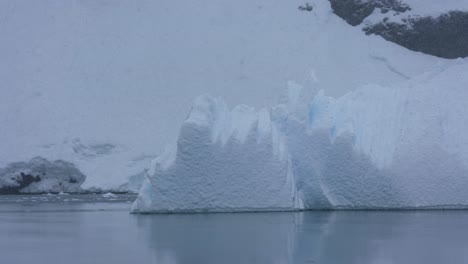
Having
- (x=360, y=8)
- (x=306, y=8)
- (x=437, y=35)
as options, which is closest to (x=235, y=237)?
(x=437, y=35)

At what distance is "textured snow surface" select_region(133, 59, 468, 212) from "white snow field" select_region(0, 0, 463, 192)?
329 inches

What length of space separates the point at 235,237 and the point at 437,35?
2359 cm

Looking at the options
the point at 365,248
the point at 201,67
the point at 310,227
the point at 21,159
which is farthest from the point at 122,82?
the point at 365,248

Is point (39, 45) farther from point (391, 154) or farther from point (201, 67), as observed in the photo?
point (391, 154)

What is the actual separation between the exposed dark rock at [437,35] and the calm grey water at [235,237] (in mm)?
17379

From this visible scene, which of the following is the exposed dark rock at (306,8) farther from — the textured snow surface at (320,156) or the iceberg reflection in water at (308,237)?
the iceberg reflection in water at (308,237)

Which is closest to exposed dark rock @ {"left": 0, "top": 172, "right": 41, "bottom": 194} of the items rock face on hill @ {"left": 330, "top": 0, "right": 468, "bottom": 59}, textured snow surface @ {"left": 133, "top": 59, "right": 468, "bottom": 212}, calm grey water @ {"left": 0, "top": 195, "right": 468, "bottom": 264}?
calm grey water @ {"left": 0, "top": 195, "right": 468, "bottom": 264}

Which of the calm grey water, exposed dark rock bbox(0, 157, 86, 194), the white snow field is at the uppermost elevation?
the white snow field

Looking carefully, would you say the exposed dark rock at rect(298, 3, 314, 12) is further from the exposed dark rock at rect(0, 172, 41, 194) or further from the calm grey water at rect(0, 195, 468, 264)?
the calm grey water at rect(0, 195, 468, 264)

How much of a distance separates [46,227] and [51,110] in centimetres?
1450

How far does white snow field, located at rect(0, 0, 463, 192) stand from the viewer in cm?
2531

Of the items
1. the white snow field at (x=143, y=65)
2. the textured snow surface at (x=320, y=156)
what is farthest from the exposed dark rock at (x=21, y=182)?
the textured snow surface at (x=320, y=156)

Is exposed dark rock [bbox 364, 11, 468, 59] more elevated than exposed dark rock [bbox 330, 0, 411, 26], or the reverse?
exposed dark rock [bbox 330, 0, 411, 26]

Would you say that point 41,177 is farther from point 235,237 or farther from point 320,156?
point 235,237
